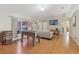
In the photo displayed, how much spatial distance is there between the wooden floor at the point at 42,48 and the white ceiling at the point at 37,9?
0.50m

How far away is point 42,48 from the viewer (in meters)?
1.96

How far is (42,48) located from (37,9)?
69cm

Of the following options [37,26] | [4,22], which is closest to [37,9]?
[37,26]

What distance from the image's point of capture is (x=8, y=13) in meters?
1.91

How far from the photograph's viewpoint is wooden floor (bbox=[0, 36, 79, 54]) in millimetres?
1939

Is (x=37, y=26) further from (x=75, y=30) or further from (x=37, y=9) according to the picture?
(x=75, y=30)

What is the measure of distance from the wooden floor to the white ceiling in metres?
0.50

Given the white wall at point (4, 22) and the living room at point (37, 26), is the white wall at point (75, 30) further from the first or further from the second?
the white wall at point (4, 22)

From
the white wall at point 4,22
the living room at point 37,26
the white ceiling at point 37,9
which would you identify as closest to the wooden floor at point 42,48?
the living room at point 37,26

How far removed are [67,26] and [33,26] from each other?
620mm

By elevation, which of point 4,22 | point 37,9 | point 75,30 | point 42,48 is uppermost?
point 37,9

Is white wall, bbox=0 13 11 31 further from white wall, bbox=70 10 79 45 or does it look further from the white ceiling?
white wall, bbox=70 10 79 45
